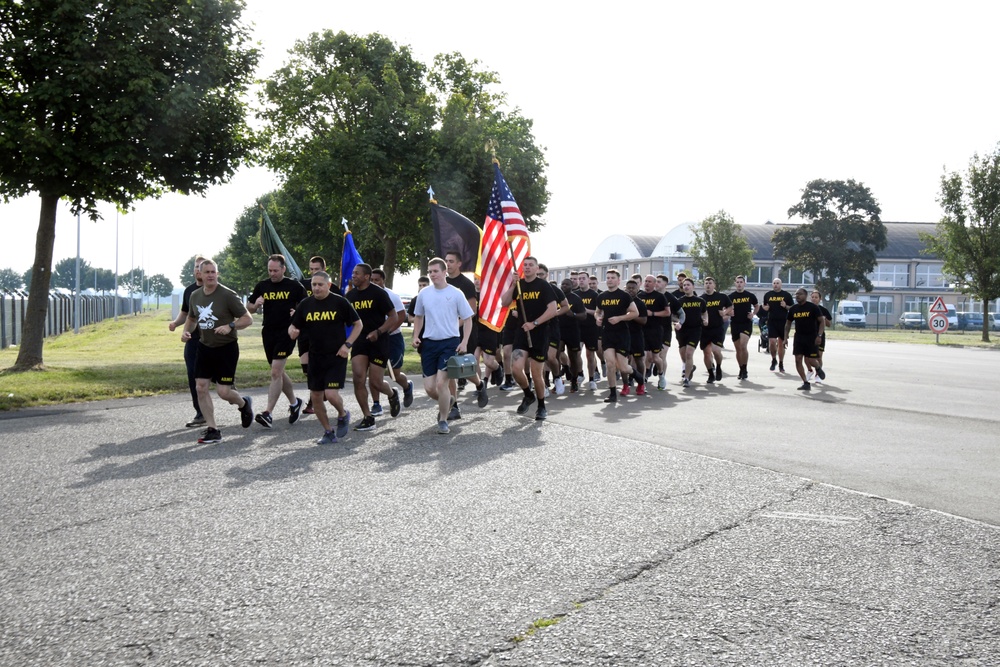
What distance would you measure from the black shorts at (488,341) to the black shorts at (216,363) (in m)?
4.96

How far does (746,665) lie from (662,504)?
268 cm

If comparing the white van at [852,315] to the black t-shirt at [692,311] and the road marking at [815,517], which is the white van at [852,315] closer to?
the black t-shirt at [692,311]

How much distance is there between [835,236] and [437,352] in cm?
7004

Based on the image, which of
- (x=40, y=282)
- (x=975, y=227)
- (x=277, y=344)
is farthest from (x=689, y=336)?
(x=975, y=227)

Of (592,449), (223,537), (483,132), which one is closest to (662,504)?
(592,449)

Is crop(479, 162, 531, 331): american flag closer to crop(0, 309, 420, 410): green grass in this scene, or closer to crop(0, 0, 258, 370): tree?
crop(0, 309, 420, 410): green grass

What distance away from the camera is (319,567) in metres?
4.57

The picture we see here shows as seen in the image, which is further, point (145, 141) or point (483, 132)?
point (483, 132)

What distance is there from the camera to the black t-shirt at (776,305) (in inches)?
735

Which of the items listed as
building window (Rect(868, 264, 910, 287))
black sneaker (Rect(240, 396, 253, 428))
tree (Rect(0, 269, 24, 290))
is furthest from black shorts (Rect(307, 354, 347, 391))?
tree (Rect(0, 269, 24, 290))

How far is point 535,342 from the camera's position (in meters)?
11.1

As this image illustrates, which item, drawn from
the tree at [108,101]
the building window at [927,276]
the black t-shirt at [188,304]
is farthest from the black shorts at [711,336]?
the building window at [927,276]

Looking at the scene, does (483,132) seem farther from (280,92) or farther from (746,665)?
(746,665)

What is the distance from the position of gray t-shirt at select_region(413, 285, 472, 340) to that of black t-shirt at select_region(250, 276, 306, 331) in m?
1.71
